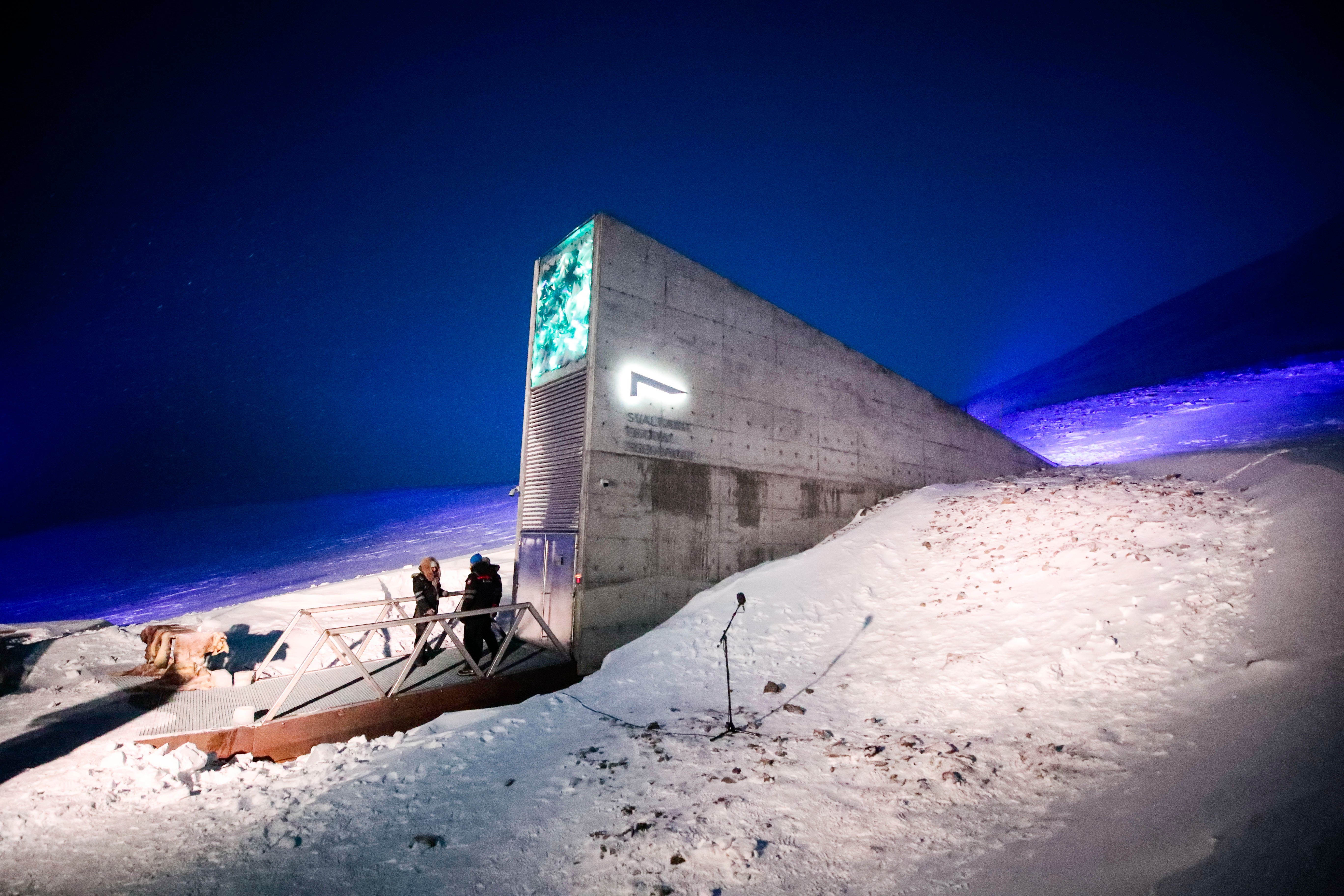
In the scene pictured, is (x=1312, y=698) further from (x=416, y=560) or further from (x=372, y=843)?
(x=416, y=560)

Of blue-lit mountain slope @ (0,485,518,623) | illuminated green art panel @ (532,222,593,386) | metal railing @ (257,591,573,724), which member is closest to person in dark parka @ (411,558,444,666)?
metal railing @ (257,591,573,724)

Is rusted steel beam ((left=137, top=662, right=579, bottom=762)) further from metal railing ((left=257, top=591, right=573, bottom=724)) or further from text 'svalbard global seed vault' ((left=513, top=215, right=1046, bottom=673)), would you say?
text 'svalbard global seed vault' ((left=513, top=215, right=1046, bottom=673))

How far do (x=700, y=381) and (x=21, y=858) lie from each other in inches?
403

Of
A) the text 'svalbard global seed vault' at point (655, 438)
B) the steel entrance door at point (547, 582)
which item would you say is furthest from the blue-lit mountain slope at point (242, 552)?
the text 'svalbard global seed vault' at point (655, 438)

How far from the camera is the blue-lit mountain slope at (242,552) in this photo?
25953 mm

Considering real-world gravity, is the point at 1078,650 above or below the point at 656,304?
below

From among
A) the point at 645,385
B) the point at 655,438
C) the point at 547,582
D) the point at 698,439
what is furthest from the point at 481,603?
the point at 698,439

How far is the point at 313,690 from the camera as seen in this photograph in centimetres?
740

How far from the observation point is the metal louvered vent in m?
9.91

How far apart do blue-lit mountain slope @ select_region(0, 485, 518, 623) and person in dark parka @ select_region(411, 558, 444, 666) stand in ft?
47.0

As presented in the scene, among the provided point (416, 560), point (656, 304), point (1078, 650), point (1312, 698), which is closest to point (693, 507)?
point (656, 304)

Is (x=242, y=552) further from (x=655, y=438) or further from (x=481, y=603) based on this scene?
(x=655, y=438)

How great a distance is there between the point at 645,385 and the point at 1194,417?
1133 inches

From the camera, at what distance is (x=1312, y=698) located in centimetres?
370
